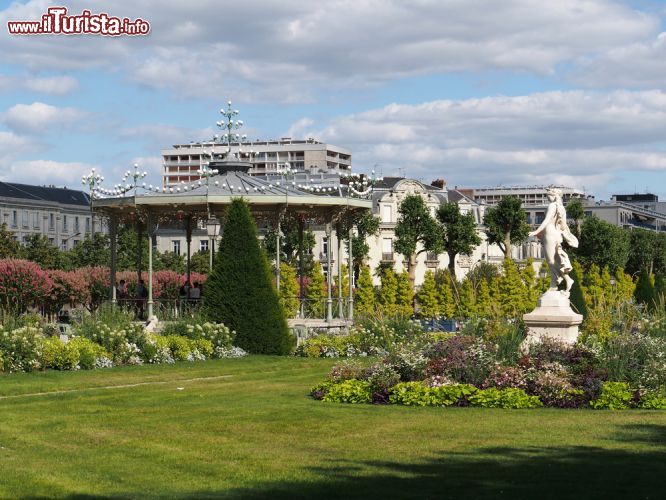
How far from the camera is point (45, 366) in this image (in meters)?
25.7

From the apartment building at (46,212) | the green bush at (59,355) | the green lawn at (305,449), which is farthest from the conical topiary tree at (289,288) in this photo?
the apartment building at (46,212)

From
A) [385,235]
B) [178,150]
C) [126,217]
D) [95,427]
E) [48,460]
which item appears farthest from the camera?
[178,150]

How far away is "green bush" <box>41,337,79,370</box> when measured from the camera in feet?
84.1

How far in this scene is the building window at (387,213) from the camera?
107 meters

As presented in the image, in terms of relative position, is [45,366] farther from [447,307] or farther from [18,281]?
[447,307]

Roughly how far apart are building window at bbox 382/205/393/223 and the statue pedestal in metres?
84.3

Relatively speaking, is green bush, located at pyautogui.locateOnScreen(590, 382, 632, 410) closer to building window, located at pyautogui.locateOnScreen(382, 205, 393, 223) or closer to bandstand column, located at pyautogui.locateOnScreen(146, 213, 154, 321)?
bandstand column, located at pyautogui.locateOnScreen(146, 213, 154, 321)

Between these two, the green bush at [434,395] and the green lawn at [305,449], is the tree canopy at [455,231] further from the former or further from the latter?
the green bush at [434,395]

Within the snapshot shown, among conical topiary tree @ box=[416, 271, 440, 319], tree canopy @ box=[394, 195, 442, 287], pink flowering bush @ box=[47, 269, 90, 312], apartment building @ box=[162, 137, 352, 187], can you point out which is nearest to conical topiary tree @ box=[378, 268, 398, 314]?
conical topiary tree @ box=[416, 271, 440, 319]

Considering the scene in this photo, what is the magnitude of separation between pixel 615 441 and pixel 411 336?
15.6 m

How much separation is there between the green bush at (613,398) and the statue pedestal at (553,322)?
3206 mm

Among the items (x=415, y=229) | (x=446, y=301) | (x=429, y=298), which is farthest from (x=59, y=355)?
(x=415, y=229)

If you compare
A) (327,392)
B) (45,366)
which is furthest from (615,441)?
(45,366)

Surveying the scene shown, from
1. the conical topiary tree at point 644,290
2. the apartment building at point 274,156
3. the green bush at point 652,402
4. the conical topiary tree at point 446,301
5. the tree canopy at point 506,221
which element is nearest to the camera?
the green bush at point 652,402
